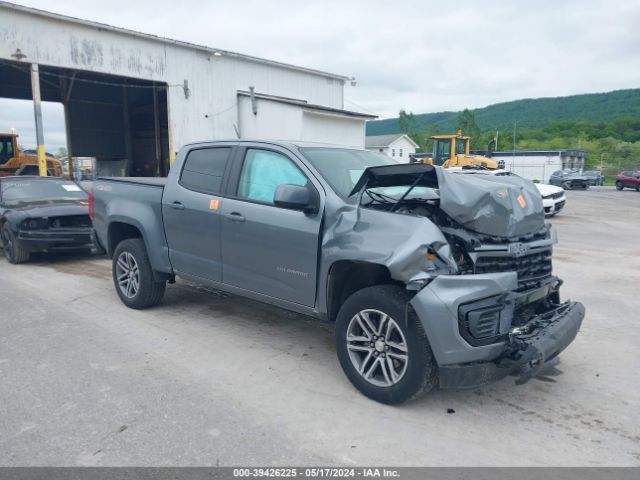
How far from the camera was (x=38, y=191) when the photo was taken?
9.95 meters

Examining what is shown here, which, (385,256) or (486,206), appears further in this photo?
(486,206)

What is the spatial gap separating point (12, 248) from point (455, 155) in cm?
1739

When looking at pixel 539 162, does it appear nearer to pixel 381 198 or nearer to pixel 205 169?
pixel 205 169

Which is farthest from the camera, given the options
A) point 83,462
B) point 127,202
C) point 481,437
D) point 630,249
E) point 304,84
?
point 304,84

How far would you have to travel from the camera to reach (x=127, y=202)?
6043mm

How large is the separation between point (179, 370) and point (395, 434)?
1972 millimetres

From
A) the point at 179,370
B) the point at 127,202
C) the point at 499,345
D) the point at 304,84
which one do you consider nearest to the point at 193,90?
the point at 304,84

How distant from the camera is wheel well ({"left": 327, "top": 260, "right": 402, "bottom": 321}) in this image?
3.98m

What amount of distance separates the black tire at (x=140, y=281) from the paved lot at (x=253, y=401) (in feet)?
0.50

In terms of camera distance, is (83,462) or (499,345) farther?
(499,345)

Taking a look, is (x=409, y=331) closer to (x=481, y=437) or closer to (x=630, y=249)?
(x=481, y=437)

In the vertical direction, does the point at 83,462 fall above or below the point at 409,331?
below

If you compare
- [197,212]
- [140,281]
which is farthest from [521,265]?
[140,281]

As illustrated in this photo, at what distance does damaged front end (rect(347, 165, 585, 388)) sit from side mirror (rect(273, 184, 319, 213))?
402 mm
